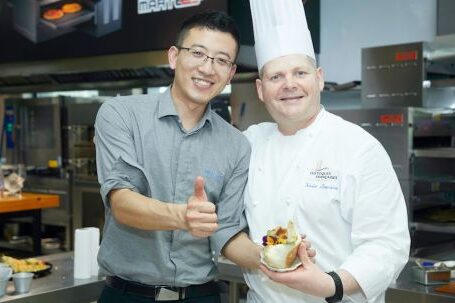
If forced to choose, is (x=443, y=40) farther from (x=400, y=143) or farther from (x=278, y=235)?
(x=278, y=235)

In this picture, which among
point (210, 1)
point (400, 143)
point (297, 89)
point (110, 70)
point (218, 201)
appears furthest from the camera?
point (110, 70)

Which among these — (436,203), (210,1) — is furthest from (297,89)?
(210,1)

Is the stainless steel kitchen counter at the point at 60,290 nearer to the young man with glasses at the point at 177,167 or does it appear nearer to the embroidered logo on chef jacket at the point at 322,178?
the young man with glasses at the point at 177,167

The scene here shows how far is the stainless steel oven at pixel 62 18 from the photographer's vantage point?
17.1ft

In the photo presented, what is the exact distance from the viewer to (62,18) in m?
5.60

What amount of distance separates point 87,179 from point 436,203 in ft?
10.6

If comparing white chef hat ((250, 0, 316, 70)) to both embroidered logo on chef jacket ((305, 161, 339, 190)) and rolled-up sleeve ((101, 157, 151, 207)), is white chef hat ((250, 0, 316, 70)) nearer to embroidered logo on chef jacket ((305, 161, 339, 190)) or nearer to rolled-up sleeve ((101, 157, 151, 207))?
embroidered logo on chef jacket ((305, 161, 339, 190))

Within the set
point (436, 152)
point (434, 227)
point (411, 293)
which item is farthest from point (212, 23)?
point (434, 227)

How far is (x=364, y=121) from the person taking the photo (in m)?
4.06

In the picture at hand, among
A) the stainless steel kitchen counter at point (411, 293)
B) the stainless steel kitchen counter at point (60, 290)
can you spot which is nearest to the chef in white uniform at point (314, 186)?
the stainless steel kitchen counter at point (411, 293)

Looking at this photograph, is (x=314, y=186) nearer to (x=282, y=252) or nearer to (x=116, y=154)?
(x=282, y=252)

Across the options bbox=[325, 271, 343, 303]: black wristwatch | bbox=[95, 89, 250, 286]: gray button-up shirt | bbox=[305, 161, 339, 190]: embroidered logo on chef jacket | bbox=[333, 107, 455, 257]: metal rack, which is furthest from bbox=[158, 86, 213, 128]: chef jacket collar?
bbox=[333, 107, 455, 257]: metal rack

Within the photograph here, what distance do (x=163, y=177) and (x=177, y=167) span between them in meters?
0.06

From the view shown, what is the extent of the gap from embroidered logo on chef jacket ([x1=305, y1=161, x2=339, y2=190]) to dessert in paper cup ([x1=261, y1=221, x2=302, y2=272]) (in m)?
0.24
